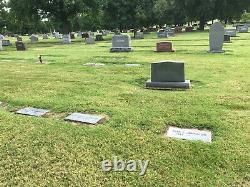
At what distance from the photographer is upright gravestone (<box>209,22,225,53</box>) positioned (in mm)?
15953

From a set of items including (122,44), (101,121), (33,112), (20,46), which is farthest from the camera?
(20,46)

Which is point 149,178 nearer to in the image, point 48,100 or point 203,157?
point 203,157

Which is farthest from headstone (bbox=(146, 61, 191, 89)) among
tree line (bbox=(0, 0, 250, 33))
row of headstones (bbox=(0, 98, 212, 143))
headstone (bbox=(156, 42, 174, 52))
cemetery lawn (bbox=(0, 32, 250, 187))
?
tree line (bbox=(0, 0, 250, 33))

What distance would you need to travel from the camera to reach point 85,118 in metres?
5.94

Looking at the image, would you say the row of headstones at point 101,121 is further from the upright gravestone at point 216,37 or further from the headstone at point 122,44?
the headstone at point 122,44

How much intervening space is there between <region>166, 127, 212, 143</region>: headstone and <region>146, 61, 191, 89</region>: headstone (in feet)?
9.59

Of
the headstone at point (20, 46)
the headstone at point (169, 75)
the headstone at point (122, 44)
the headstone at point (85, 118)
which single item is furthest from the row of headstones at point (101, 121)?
the headstone at point (20, 46)

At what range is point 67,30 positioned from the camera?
131 ft

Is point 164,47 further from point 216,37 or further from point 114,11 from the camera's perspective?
point 114,11

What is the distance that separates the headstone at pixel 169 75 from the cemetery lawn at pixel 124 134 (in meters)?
0.42

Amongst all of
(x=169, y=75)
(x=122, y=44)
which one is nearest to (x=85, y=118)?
(x=169, y=75)

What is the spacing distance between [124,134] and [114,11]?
41.3m

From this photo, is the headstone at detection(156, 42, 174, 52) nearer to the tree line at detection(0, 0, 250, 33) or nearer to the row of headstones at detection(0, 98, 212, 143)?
the row of headstones at detection(0, 98, 212, 143)

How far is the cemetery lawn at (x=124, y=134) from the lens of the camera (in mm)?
4031
